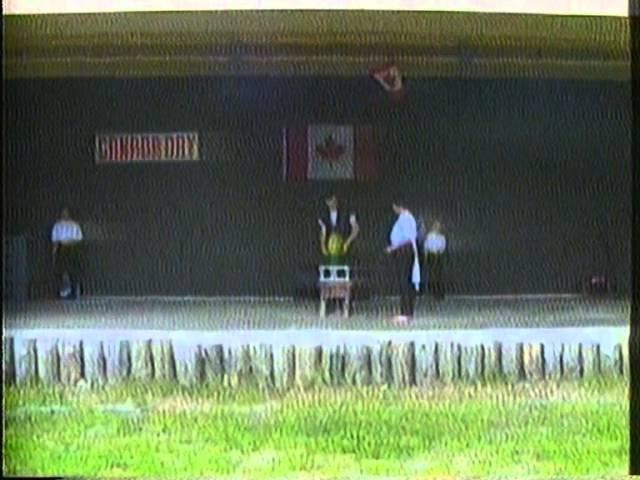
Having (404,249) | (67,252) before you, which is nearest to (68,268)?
(67,252)

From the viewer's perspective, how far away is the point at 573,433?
12.3 ft

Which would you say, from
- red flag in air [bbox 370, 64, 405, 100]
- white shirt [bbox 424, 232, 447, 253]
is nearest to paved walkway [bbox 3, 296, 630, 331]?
white shirt [bbox 424, 232, 447, 253]

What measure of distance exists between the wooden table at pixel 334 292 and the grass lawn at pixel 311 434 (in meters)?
0.30

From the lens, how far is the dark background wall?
3.72m

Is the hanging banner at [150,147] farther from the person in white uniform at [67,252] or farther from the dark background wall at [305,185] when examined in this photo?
the person in white uniform at [67,252]

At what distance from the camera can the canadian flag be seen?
3709 millimetres

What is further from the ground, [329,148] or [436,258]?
[329,148]

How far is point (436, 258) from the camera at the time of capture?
374 cm

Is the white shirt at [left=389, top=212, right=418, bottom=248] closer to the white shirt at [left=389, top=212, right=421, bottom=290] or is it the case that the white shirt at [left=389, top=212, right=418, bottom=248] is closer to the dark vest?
the white shirt at [left=389, top=212, right=421, bottom=290]

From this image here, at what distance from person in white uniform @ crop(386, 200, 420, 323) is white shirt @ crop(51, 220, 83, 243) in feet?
3.52

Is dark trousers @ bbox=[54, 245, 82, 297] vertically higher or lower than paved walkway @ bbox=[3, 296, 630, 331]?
higher

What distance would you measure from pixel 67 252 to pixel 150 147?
1.52 ft

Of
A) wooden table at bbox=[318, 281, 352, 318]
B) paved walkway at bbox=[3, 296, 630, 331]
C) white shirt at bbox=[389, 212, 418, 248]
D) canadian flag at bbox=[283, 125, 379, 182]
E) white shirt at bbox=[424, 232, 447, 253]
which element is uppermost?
canadian flag at bbox=[283, 125, 379, 182]

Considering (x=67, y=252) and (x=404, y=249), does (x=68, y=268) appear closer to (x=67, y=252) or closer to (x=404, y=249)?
(x=67, y=252)
